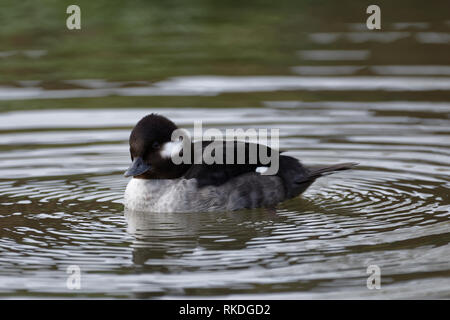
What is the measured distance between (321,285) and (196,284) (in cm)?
88

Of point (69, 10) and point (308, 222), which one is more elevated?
point (69, 10)

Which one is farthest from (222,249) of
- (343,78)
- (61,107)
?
(343,78)

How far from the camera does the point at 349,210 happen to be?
30.4 ft

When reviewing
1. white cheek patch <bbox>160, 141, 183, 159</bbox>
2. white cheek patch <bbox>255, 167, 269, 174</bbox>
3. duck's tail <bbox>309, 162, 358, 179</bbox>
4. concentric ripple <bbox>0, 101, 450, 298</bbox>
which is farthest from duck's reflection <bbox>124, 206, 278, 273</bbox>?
duck's tail <bbox>309, 162, 358, 179</bbox>

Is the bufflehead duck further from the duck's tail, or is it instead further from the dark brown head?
the duck's tail

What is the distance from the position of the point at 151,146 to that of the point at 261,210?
1.18 m

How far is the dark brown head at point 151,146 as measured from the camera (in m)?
9.28

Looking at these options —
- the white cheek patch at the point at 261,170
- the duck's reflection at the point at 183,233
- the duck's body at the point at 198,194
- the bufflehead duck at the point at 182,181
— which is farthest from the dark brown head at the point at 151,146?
the white cheek patch at the point at 261,170

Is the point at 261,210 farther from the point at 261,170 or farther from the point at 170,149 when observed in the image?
the point at 170,149

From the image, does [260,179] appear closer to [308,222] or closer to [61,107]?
[308,222]

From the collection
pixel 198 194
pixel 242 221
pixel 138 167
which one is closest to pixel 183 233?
pixel 242 221

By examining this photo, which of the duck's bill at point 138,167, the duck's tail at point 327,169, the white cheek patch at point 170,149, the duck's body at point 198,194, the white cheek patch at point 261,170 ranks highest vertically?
the white cheek patch at point 170,149

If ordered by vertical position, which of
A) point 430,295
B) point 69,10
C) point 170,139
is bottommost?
point 430,295

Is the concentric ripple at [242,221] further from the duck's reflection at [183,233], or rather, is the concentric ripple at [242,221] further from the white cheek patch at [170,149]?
the white cheek patch at [170,149]
